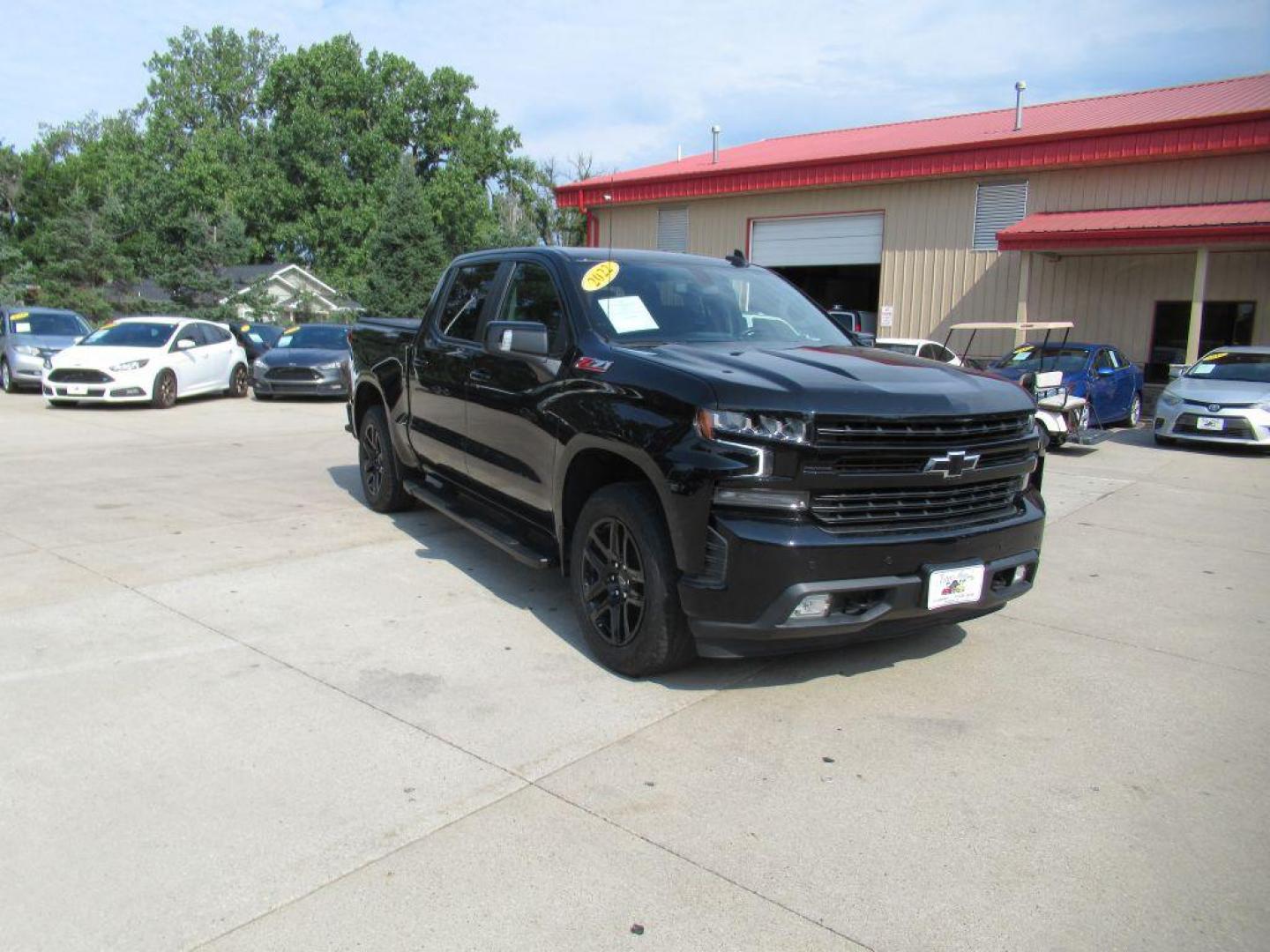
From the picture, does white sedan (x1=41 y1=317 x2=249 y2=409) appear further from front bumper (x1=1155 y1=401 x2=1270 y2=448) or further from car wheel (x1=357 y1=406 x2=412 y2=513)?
front bumper (x1=1155 y1=401 x2=1270 y2=448)

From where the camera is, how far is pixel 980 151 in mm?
20609

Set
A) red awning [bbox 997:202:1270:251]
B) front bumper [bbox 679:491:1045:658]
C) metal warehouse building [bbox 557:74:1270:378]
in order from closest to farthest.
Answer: front bumper [bbox 679:491:1045:658] → red awning [bbox 997:202:1270:251] → metal warehouse building [bbox 557:74:1270:378]

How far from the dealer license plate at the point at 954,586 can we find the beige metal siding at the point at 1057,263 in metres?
18.4

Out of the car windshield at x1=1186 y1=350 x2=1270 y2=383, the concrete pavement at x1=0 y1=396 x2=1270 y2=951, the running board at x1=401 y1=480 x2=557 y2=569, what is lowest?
the concrete pavement at x1=0 y1=396 x2=1270 y2=951

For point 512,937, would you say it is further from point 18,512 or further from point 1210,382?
point 1210,382

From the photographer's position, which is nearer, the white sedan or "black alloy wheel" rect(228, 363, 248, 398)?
the white sedan

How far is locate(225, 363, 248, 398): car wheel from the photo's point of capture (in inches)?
701

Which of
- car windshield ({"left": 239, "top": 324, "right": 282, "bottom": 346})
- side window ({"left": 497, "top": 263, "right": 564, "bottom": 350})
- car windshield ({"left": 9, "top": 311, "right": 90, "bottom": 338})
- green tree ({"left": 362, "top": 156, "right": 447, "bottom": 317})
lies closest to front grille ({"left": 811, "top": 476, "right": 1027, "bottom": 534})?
side window ({"left": 497, "top": 263, "right": 564, "bottom": 350})

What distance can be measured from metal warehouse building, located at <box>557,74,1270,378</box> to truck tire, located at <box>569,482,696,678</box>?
16.6 meters

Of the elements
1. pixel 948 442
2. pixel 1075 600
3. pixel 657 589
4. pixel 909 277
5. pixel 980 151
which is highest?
pixel 980 151

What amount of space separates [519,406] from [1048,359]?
12.1m

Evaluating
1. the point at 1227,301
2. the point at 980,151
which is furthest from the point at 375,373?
the point at 1227,301

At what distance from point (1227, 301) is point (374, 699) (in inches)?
825

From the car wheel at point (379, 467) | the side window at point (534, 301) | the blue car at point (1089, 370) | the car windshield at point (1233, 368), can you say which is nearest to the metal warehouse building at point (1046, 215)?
the blue car at point (1089, 370)
